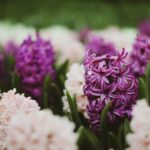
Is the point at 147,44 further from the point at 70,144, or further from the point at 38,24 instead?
the point at 38,24

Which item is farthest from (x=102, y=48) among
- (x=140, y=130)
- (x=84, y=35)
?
(x=84, y=35)

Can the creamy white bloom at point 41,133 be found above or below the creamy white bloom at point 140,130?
above

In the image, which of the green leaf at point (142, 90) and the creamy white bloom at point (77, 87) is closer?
the green leaf at point (142, 90)

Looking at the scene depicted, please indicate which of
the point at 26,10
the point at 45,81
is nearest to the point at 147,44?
the point at 45,81

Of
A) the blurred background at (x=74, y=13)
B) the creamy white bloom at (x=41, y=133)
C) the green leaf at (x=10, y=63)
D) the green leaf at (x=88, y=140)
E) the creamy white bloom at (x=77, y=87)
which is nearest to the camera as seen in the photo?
the creamy white bloom at (x=41, y=133)

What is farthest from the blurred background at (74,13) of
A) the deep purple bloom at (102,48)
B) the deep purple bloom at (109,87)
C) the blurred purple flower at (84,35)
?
the deep purple bloom at (109,87)

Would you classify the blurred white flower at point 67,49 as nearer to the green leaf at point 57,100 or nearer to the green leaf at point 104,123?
the green leaf at point 57,100

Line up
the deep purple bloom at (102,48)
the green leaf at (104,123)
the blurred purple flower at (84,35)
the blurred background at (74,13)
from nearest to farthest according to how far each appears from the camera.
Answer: the green leaf at (104,123), the deep purple bloom at (102,48), the blurred purple flower at (84,35), the blurred background at (74,13)

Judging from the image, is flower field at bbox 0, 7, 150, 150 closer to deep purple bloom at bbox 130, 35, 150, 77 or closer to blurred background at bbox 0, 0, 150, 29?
deep purple bloom at bbox 130, 35, 150, 77
